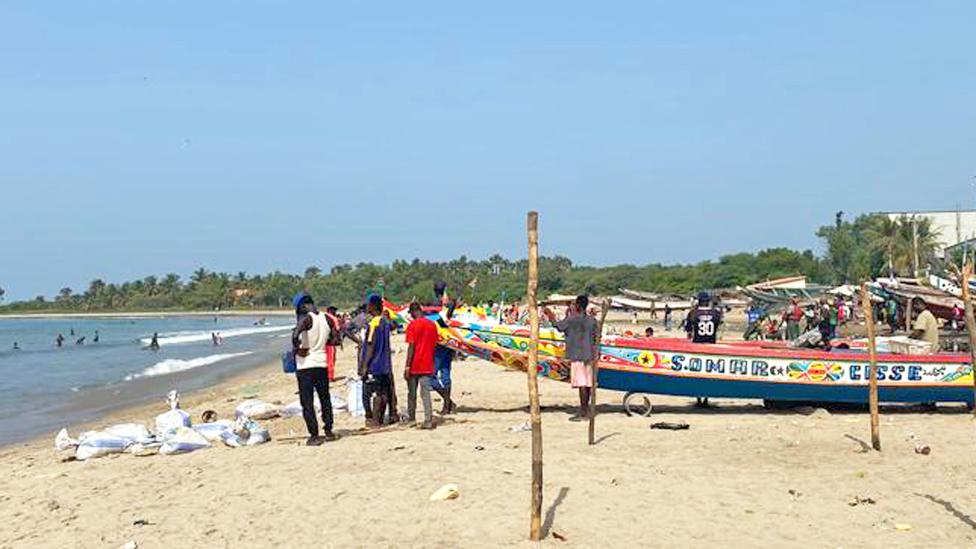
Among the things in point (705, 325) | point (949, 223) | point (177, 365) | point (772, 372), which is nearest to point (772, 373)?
point (772, 372)

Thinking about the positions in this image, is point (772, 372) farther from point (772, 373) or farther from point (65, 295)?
point (65, 295)

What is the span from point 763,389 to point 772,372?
0.89 ft

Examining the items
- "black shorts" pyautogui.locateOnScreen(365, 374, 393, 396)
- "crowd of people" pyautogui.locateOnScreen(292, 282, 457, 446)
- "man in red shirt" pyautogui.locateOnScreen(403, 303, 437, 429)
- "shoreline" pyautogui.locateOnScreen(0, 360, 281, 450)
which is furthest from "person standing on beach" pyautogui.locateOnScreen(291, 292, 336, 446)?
"shoreline" pyautogui.locateOnScreen(0, 360, 281, 450)

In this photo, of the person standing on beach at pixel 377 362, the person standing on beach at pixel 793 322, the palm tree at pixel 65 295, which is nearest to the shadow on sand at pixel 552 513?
the person standing on beach at pixel 377 362

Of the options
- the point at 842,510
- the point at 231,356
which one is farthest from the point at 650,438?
the point at 231,356

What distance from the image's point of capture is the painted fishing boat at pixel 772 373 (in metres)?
12.3

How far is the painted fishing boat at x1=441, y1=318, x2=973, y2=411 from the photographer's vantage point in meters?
12.3

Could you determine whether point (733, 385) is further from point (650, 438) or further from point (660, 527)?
point (660, 527)

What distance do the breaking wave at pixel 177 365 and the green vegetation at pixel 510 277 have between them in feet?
29.7

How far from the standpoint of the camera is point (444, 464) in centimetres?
886

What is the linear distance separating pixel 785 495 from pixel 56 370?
34.7 m

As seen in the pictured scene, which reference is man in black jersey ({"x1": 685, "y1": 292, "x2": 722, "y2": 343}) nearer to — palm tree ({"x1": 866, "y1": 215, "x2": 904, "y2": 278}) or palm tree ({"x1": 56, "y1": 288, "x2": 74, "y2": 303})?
palm tree ({"x1": 866, "y1": 215, "x2": 904, "y2": 278})

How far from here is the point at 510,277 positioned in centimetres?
10962

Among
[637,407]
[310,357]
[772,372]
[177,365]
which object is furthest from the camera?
[177,365]
